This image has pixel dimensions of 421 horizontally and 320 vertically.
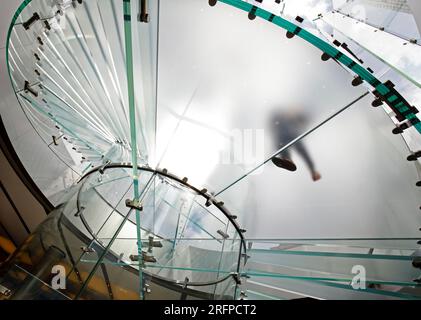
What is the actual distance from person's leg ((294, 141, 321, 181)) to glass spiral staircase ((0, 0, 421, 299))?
0.05 meters

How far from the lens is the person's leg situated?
6.40 ft

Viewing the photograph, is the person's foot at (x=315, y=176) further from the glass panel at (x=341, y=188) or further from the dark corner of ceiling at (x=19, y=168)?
the dark corner of ceiling at (x=19, y=168)

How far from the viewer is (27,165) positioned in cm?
423

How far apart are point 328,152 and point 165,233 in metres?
1.73

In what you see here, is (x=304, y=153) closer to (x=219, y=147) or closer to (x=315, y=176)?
(x=315, y=176)

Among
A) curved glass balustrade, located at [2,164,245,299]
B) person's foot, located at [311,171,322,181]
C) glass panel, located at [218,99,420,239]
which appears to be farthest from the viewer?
person's foot, located at [311,171,322,181]

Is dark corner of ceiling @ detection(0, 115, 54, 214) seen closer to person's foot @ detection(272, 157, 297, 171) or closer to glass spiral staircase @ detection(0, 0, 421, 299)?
glass spiral staircase @ detection(0, 0, 421, 299)

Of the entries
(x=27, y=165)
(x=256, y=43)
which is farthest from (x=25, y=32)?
(x=27, y=165)

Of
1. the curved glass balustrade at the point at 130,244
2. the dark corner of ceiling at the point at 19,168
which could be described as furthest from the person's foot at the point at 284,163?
the dark corner of ceiling at the point at 19,168

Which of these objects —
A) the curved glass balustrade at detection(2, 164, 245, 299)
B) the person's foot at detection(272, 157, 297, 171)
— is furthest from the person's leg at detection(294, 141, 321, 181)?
the curved glass balustrade at detection(2, 164, 245, 299)

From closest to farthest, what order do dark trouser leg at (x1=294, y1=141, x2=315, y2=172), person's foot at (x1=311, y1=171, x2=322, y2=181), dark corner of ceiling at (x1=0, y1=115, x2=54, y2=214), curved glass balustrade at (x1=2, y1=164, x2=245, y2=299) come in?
curved glass balustrade at (x1=2, y1=164, x2=245, y2=299) < dark trouser leg at (x1=294, y1=141, x2=315, y2=172) < person's foot at (x1=311, y1=171, x2=322, y2=181) < dark corner of ceiling at (x1=0, y1=115, x2=54, y2=214)

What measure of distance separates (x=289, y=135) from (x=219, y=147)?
601mm

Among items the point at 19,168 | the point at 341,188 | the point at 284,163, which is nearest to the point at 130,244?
the point at 284,163
